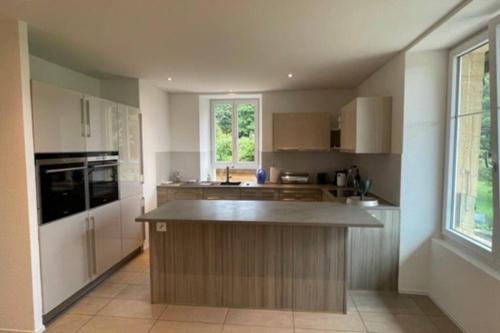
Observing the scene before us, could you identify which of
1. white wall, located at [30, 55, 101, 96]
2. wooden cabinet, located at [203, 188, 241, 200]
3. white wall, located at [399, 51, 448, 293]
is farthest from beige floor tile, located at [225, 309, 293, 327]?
white wall, located at [30, 55, 101, 96]

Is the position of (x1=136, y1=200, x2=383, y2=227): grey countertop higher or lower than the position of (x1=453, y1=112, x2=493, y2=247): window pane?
lower

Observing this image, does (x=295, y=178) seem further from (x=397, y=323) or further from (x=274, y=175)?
(x=397, y=323)

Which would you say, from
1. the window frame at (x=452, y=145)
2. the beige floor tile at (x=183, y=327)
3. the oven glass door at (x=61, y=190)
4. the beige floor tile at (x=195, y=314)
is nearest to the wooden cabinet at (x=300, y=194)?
the window frame at (x=452, y=145)

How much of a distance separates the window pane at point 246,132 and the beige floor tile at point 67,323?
3.43 metres

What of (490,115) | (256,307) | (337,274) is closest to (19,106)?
(256,307)

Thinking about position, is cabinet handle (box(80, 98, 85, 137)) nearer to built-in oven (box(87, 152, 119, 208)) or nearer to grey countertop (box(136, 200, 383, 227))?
built-in oven (box(87, 152, 119, 208))

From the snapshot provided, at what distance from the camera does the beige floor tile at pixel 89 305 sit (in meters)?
2.68

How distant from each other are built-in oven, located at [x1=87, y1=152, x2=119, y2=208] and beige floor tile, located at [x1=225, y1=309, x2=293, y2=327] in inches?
70.6

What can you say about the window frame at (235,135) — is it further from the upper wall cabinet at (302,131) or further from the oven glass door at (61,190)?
the oven glass door at (61,190)

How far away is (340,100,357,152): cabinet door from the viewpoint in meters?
3.30

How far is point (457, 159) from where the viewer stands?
106 inches

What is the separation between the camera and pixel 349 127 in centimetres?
356

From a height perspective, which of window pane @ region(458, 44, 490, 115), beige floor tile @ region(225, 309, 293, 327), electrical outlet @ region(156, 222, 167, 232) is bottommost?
beige floor tile @ region(225, 309, 293, 327)

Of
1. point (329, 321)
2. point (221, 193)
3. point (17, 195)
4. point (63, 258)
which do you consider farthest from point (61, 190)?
point (329, 321)
